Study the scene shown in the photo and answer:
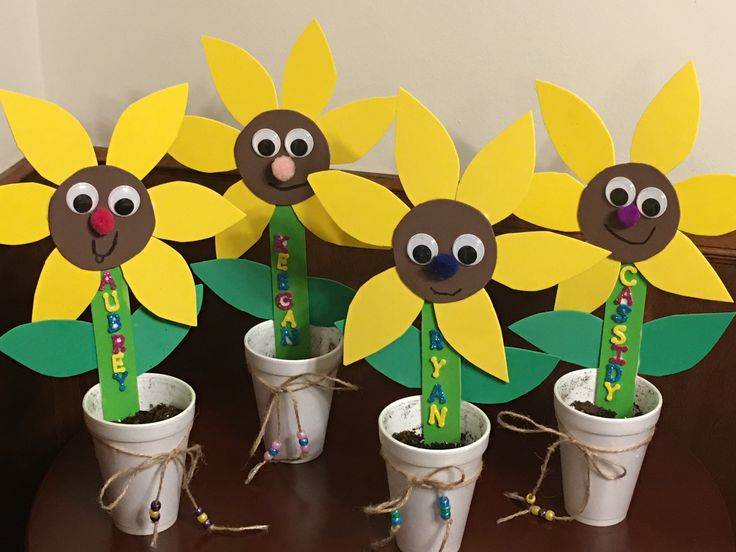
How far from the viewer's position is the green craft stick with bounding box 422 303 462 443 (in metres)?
0.89

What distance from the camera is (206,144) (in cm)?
103

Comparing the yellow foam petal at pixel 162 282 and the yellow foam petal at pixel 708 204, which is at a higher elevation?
the yellow foam petal at pixel 708 204

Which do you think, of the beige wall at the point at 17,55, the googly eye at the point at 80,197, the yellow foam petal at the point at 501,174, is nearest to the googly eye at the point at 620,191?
the yellow foam petal at the point at 501,174

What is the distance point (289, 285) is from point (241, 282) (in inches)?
2.4

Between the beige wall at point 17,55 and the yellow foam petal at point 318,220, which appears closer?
the yellow foam petal at point 318,220

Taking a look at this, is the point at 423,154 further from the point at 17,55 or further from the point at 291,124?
the point at 17,55

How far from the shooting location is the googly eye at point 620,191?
0.90 metres

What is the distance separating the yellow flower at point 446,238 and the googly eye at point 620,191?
0.29ft

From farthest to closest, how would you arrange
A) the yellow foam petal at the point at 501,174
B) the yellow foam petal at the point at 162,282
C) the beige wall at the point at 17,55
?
1. the beige wall at the point at 17,55
2. the yellow foam petal at the point at 162,282
3. the yellow foam petal at the point at 501,174

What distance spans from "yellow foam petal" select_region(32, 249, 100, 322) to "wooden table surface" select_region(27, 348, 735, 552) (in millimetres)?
212

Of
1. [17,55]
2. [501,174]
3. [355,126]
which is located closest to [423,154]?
[501,174]

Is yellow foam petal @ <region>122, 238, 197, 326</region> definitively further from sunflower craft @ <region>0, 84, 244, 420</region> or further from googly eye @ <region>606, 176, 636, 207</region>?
googly eye @ <region>606, 176, 636, 207</region>

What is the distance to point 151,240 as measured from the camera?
929mm

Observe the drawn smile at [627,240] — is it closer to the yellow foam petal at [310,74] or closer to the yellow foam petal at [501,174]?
the yellow foam petal at [501,174]
